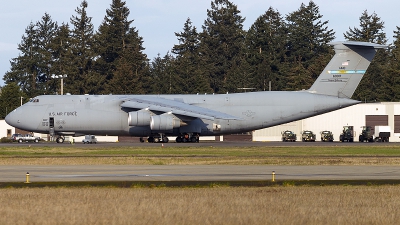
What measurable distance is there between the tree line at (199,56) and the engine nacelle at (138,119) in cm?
5230

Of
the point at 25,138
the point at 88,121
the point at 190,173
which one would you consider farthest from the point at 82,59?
the point at 190,173

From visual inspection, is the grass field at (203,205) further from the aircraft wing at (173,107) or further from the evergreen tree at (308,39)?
the evergreen tree at (308,39)

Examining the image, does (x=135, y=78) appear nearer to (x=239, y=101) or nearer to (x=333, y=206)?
(x=239, y=101)

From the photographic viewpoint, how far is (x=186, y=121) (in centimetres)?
5962

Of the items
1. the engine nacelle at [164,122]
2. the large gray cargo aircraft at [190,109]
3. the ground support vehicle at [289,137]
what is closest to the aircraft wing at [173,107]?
the large gray cargo aircraft at [190,109]

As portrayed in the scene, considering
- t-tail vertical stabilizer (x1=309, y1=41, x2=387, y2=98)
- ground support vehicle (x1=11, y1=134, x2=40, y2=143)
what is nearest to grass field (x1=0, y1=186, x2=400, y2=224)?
t-tail vertical stabilizer (x1=309, y1=41, x2=387, y2=98)

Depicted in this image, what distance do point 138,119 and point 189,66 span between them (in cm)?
6169

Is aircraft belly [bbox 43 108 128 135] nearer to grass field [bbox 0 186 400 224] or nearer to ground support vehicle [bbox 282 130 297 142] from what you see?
ground support vehicle [bbox 282 130 297 142]

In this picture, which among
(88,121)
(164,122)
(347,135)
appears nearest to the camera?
(164,122)

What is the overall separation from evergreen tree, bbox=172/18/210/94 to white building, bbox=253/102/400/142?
30957 mm

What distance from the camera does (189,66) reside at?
392ft

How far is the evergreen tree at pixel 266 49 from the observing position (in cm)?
12300

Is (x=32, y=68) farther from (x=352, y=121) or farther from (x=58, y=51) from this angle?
(x=352, y=121)

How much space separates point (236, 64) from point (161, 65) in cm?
1844
